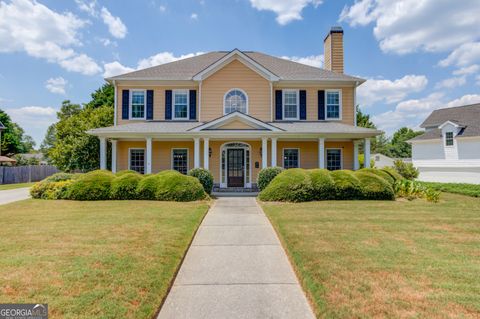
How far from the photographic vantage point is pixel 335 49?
1773 cm

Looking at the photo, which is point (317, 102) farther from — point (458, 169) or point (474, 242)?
point (458, 169)

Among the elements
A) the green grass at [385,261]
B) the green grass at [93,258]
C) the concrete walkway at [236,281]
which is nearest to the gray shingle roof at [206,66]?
the green grass at [93,258]

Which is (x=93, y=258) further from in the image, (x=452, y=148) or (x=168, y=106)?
(x=452, y=148)

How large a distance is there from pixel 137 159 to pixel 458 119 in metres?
25.6

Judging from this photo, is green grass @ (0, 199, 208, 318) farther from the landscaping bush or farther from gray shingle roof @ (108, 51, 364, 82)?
the landscaping bush

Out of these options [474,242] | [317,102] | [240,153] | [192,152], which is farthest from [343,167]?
[474,242]

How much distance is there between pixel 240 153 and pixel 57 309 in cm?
1292

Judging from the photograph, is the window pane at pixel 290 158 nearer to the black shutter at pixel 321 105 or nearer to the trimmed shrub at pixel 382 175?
the black shutter at pixel 321 105

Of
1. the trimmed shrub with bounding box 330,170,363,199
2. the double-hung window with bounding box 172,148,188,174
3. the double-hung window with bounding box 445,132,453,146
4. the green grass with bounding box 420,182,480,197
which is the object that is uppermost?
the double-hung window with bounding box 445,132,453,146

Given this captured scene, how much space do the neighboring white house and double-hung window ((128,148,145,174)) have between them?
22.2 meters

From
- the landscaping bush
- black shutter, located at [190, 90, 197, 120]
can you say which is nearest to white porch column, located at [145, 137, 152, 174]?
black shutter, located at [190, 90, 197, 120]

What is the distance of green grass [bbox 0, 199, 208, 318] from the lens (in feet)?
10.8

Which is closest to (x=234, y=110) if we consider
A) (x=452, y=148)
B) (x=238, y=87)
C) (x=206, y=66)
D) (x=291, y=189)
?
(x=238, y=87)

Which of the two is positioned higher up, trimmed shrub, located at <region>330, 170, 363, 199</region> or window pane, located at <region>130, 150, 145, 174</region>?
window pane, located at <region>130, 150, 145, 174</region>
